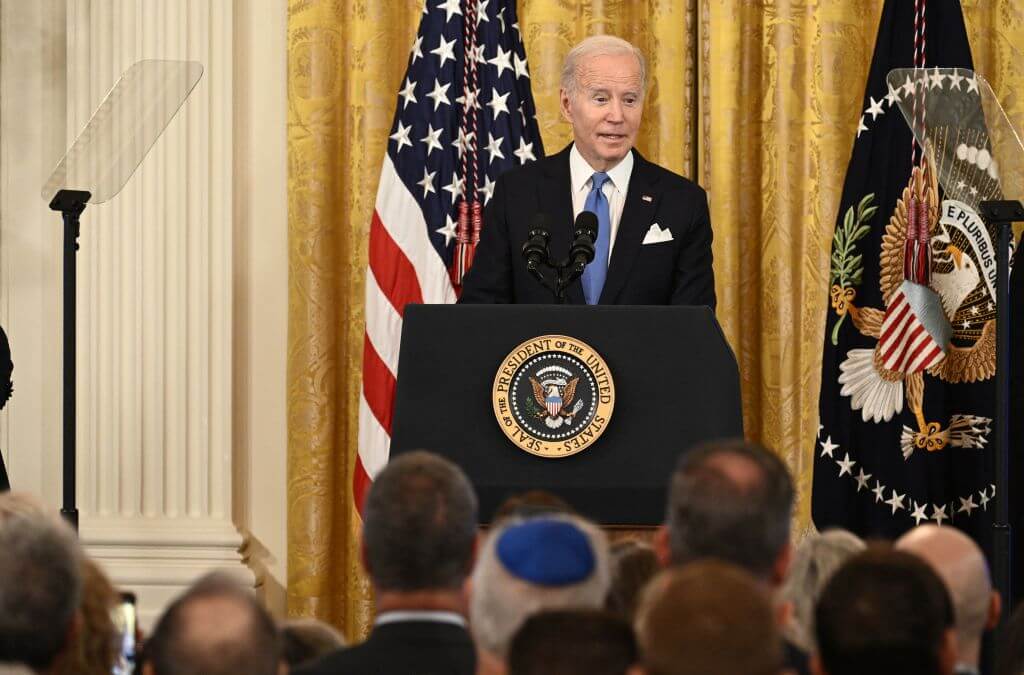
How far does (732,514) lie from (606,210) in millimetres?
2642

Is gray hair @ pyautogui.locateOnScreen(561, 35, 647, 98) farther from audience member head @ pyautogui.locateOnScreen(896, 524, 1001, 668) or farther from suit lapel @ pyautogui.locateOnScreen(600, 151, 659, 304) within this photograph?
audience member head @ pyautogui.locateOnScreen(896, 524, 1001, 668)

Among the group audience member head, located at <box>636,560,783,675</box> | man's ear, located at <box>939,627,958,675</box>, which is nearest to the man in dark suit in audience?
man's ear, located at <box>939,627,958,675</box>

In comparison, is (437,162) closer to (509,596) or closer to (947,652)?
(509,596)

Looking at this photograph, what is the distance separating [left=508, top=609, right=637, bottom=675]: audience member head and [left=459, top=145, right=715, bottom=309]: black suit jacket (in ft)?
8.75

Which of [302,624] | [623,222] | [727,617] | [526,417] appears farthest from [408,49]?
[727,617]

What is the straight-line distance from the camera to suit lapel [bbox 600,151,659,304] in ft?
15.1

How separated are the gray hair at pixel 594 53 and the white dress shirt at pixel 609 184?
0.23m

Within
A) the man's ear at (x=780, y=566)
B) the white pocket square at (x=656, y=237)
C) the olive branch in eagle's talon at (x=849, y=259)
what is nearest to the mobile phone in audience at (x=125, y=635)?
the man's ear at (x=780, y=566)

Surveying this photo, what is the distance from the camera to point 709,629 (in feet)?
5.70

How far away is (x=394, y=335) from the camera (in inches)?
234

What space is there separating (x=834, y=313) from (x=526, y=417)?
9.02 feet

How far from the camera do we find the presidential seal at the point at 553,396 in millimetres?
3578

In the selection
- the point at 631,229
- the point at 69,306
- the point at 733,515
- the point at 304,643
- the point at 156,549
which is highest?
the point at 631,229

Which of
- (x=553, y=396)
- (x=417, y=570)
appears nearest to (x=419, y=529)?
(x=417, y=570)
